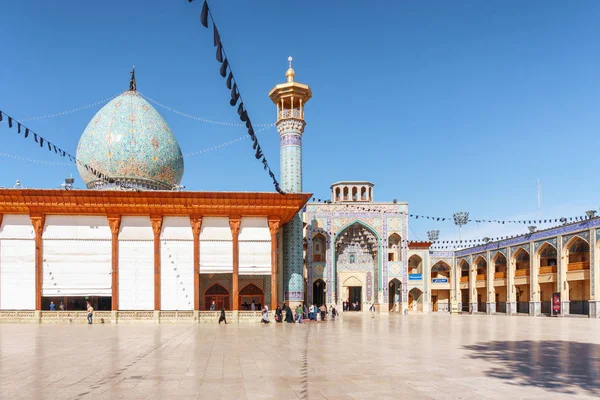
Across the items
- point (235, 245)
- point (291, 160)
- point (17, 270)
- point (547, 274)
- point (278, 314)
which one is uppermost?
point (291, 160)

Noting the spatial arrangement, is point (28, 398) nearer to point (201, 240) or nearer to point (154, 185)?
point (201, 240)

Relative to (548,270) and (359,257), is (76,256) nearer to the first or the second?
(359,257)

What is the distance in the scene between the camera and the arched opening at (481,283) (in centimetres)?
4806

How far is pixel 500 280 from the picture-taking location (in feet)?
147

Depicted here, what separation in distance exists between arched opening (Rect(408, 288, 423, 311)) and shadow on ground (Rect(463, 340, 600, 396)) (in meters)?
28.3

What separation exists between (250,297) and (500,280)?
22682 mm

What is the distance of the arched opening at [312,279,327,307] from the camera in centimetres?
4219

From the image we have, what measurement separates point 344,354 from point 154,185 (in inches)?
766

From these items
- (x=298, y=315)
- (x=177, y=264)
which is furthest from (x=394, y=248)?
(x=177, y=264)

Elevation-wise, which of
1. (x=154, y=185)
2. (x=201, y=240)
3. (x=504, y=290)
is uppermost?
(x=154, y=185)

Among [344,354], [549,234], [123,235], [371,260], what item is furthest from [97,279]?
[549,234]

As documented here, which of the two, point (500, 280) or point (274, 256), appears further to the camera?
point (500, 280)

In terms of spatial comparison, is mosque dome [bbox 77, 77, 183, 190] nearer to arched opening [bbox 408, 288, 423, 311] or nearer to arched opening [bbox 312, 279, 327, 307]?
arched opening [bbox 312, 279, 327, 307]

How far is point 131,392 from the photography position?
8398 mm
